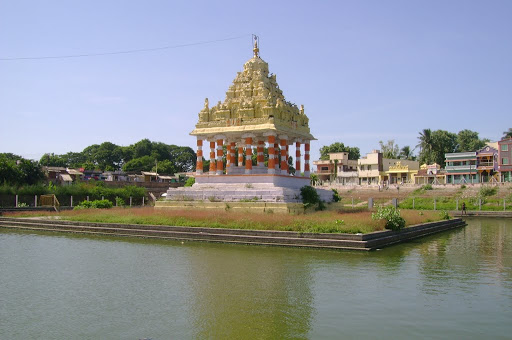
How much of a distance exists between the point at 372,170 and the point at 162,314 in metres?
73.3

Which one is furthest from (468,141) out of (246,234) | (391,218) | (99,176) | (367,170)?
(246,234)

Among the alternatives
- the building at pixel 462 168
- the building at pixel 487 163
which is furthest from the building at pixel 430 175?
the building at pixel 487 163

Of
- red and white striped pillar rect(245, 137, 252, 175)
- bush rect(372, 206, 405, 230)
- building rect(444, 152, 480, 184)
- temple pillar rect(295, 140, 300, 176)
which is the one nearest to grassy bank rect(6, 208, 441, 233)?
bush rect(372, 206, 405, 230)

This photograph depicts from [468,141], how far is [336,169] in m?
24.5

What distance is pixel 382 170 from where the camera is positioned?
79.8 metres

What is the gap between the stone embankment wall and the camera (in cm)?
1789

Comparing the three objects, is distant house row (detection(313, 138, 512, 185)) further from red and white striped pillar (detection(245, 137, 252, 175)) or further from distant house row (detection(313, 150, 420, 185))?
red and white striped pillar (detection(245, 137, 252, 175))

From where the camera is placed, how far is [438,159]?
268 ft

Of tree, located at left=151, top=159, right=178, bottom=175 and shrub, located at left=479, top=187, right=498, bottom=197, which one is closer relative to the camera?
shrub, located at left=479, top=187, right=498, bottom=197

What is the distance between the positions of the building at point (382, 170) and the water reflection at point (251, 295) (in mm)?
63749

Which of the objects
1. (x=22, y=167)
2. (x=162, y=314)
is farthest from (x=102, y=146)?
(x=162, y=314)

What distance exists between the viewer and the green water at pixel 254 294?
866 cm

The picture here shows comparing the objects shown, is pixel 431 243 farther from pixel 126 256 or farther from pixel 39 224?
pixel 39 224

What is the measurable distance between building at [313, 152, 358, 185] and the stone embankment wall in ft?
177
